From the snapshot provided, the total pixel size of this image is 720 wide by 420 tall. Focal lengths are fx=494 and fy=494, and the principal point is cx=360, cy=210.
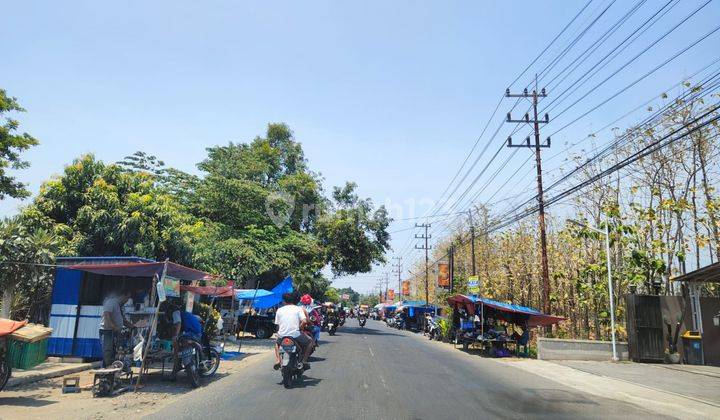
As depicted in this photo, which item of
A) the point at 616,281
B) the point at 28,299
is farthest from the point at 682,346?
the point at 28,299

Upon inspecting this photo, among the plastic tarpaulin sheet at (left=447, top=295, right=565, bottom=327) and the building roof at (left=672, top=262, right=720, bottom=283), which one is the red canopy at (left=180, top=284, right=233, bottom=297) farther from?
the building roof at (left=672, top=262, right=720, bottom=283)

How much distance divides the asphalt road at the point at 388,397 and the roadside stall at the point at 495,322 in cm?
714

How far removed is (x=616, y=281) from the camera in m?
24.6

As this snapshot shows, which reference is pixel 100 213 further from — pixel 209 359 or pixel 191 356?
pixel 191 356

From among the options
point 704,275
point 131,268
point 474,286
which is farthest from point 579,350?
point 131,268

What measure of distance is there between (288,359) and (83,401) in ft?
11.6

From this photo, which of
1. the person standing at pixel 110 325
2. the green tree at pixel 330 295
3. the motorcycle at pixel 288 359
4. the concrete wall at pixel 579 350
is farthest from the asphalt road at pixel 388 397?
the green tree at pixel 330 295

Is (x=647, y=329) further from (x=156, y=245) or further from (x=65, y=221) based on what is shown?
(x=65, y=221)

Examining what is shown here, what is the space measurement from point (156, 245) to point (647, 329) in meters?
18.2

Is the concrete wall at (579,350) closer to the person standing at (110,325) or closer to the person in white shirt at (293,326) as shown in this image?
the person in white shirt at (293,326)

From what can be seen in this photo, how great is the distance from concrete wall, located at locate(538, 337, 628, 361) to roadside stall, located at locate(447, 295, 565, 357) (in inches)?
47.4

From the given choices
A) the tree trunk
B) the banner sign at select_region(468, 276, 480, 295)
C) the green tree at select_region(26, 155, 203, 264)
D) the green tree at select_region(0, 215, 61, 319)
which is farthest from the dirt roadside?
the banner sign at select_region(468, 276, 480, 295)

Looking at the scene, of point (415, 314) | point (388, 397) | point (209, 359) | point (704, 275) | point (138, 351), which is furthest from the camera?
point (415, 314)

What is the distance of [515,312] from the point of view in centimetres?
2075
